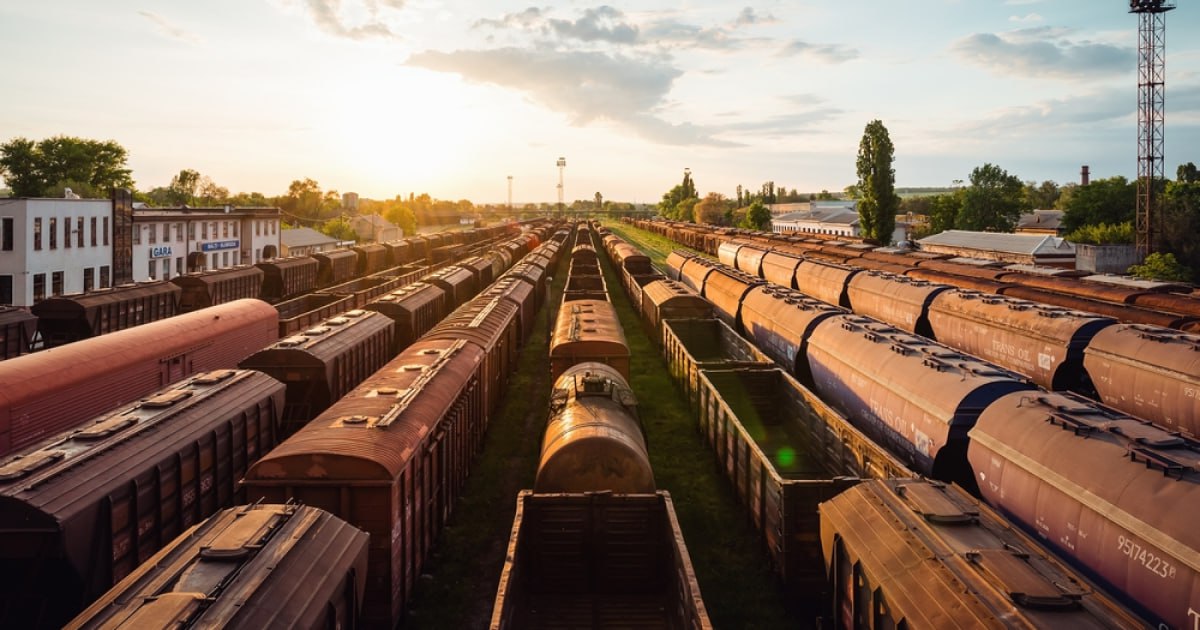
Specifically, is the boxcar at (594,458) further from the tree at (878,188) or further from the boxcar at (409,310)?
the tree at (878,188)

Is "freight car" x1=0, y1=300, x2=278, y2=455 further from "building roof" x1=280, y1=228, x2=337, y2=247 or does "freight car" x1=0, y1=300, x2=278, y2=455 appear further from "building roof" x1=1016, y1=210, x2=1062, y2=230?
"building roof" x1=1016, y1=210, x2=1062, y2=230

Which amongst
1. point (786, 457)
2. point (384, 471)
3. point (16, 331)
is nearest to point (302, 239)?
point (16, 331)

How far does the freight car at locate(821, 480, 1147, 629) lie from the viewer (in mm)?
7090

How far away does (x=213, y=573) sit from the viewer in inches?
301

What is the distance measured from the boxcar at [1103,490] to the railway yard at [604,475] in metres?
0.04

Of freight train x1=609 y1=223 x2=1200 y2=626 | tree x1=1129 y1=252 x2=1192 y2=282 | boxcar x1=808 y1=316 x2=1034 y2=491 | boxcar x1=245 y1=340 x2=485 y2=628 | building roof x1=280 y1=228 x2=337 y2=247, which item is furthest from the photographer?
building roof x1=280 y1=228 x2=337 y2=247

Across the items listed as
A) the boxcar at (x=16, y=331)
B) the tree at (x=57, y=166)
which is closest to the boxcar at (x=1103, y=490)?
the boxcar at (x=16, y=331)

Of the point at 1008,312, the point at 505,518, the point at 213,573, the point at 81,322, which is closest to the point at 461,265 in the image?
the point at 81,322

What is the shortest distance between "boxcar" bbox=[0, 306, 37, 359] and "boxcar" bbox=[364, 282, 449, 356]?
11.7 meters

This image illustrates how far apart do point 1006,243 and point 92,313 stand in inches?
2943

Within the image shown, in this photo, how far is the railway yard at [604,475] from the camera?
27.6 ft

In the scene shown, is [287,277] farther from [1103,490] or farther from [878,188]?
[878,188]

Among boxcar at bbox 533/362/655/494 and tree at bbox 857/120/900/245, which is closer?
boxcar at bbox 533/362/655/494

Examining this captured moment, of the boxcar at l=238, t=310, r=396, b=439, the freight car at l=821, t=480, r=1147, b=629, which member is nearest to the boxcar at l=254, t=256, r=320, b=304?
the boxcar at l=238, t=310, r=396, b=439
